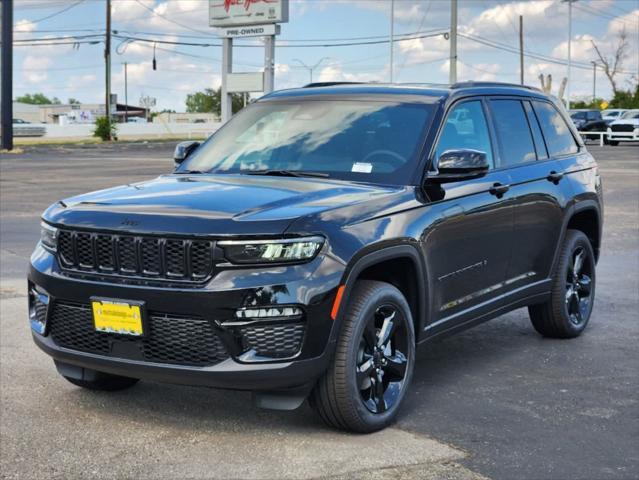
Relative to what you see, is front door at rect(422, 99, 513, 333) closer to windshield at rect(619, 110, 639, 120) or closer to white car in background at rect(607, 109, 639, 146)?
white car in background at rect(607, 109, 639, 146)

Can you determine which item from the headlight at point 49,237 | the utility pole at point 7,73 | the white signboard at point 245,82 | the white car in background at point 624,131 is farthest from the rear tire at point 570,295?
the white car in background at point 624,131

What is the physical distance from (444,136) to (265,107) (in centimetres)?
124

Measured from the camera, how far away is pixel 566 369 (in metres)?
6.70

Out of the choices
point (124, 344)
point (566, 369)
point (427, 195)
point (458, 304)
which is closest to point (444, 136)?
point (427, 195)

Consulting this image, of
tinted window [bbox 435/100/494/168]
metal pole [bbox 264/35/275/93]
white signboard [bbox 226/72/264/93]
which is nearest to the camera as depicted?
tinted window [bbox 435/100/494/168]

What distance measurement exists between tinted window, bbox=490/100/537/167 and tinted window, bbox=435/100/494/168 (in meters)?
0.19

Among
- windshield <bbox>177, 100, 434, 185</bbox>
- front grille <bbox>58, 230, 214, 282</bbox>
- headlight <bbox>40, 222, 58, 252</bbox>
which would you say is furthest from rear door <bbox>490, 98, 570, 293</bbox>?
headlight <bbox>40, 222, 58, 252</bbox>

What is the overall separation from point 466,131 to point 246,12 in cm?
4215

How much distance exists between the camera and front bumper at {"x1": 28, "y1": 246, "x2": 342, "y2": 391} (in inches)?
184

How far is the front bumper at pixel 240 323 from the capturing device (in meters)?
4.68

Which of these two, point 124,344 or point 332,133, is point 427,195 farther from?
point 124,344

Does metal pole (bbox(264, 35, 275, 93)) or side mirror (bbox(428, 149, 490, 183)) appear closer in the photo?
side mirror (bbox(428, 149, 490, 183))

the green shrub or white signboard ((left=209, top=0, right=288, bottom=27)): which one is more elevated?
white signboard ((left=209, top=0, right=288, bottom=27))

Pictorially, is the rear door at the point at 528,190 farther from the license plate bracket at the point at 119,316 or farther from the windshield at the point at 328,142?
the license plate bracket at the point at 119,316
